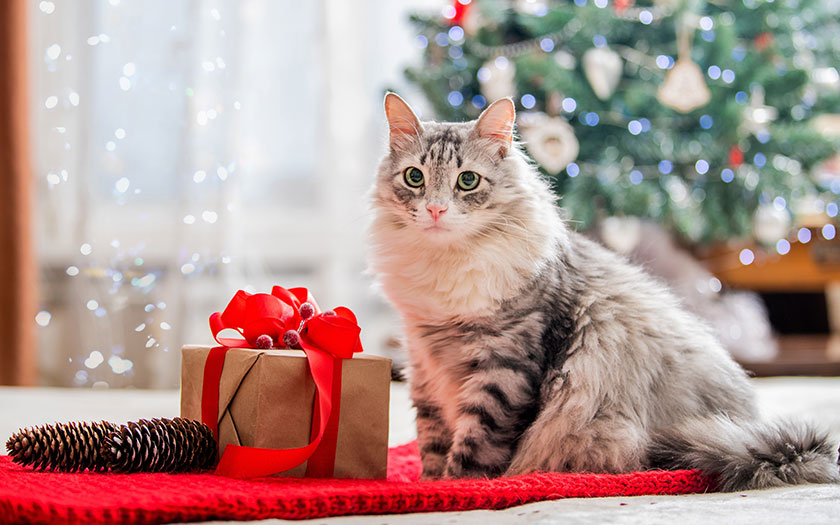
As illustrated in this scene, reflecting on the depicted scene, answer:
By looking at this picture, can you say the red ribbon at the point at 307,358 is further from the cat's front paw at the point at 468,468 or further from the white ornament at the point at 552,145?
the white ornament at the point at 552,145

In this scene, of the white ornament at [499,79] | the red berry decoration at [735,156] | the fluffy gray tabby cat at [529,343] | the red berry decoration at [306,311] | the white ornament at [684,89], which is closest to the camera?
the fluffy gray tabby cat at [529,343]

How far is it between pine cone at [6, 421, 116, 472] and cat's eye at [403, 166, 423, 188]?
0.64 m

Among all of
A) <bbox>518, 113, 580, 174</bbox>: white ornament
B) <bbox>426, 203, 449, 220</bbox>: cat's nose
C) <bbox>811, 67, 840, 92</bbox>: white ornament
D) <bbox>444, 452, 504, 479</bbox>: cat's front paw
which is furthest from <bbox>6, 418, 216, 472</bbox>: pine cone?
<bbox>811, 67, 840, 92</bbox>: white ornament

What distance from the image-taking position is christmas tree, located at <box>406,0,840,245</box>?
239cm

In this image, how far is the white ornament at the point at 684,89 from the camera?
2.29 metres

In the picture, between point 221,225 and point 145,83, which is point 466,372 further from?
point 145,83

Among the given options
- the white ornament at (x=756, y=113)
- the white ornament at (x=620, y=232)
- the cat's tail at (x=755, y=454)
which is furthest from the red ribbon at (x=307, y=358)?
the white ornament at (x=756, y=113)

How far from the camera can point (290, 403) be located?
1.07 meters

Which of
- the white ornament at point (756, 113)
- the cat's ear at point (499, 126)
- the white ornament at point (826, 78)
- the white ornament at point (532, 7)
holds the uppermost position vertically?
the white ornament at point (532, 7)

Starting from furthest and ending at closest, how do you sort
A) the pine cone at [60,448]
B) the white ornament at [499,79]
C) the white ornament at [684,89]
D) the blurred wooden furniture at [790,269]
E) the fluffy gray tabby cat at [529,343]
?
the blurred wooden furniture at [790,269] < the white ornament at [499,79] < the white ornament at [684,89] < the fluffy gray tabby cat at [529,343] < the pine cone at [60,448]

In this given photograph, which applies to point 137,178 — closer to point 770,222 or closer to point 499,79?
point 499,79

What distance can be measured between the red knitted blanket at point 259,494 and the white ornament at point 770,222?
184cm

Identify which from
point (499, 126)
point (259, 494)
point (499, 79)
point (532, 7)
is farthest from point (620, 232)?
point (259, 494)

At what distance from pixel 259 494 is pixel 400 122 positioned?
0.75 metres
